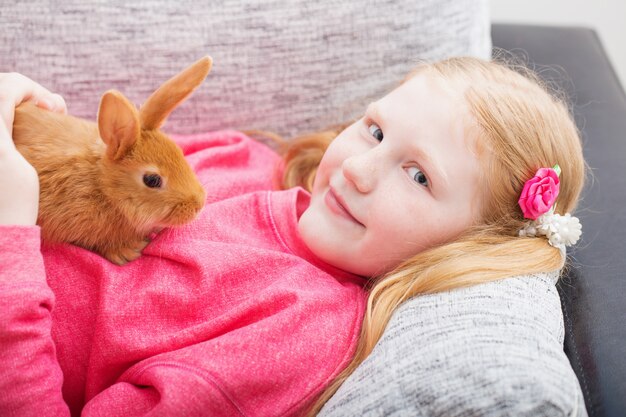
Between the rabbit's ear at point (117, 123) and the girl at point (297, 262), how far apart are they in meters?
0.12

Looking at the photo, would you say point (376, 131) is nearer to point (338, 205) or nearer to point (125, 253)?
point (338, 205)

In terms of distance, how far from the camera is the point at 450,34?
1.31m

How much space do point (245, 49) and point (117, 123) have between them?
1.72ft

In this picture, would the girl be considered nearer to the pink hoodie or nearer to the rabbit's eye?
the pink hoodie

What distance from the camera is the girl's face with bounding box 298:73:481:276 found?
0.95 meters

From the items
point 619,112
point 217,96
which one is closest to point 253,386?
point 217,96

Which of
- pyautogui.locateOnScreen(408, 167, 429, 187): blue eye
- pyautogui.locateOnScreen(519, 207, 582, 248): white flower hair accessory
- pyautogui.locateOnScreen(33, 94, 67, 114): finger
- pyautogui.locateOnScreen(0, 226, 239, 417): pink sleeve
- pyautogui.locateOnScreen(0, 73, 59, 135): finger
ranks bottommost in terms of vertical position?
pyautogui.locateOnScreen(0, 226, 239, 417): pink sleeve

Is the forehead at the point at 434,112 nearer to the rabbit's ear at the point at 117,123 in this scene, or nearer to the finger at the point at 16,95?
the rabbit's ear at the point at 117,123

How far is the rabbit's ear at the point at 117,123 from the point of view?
76 cm

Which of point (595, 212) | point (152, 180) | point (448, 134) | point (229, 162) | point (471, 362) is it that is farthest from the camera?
point (229, 162)

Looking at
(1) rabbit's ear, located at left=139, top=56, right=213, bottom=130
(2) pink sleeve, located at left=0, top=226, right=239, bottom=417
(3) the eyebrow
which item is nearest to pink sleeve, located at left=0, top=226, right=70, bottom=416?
(2) pink sleeve, located at left=0, top=226, right=239, bottom=417

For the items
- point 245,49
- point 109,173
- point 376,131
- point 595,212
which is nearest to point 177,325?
point 109,173

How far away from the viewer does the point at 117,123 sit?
0.79m

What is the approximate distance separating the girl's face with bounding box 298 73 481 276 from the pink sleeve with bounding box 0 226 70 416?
0.42 m
